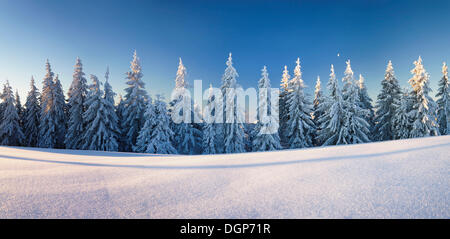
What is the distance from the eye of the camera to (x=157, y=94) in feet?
67.3

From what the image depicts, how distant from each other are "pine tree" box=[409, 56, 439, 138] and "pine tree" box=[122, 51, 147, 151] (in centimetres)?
2980

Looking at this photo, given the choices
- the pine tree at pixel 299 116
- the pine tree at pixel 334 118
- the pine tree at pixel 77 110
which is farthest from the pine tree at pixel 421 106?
the pine tree at pixel 77 110

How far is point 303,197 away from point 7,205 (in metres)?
3.08

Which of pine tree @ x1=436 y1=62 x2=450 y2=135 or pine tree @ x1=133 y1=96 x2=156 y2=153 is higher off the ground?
pine tree @ x1=436 y1=62 x2=450 y2=135

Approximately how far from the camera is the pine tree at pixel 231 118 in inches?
833

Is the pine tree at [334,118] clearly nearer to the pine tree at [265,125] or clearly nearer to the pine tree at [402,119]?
the pine tree at [265,125]

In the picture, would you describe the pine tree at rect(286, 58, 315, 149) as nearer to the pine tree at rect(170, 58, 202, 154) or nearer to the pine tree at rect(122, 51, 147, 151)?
the pine tree at rect(170, 58, 202, 154)

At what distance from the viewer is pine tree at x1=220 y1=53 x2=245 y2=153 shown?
2116cm

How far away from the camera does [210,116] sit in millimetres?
23141

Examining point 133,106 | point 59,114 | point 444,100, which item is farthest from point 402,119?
point 59,114

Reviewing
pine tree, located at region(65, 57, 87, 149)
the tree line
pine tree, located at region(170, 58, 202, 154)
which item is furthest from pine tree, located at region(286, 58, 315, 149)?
pine tree, located at region(65, 57, 87, 149)

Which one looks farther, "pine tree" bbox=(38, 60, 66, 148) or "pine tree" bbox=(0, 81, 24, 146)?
"pine tree" bbox=(0, 81, 24, 146)
